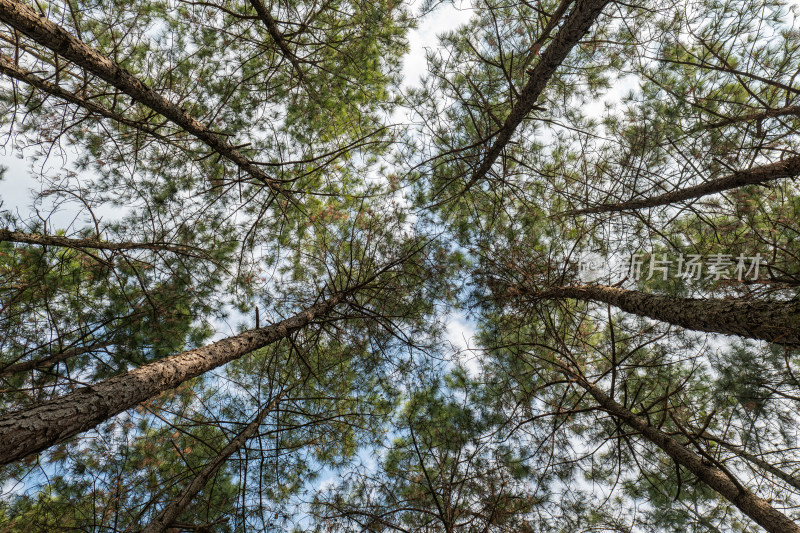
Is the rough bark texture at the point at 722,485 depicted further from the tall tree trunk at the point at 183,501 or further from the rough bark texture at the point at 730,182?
the tall tree trunk at the point at 183,501

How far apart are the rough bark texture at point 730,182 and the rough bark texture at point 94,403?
3700mm

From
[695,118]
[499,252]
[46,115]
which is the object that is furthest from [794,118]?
[46,115]

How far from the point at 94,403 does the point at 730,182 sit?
464cm

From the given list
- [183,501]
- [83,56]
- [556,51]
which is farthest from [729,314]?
[83,56]

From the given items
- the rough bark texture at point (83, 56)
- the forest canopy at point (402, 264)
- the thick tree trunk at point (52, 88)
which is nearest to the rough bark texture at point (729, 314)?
the forest canopy at point (402, 264)

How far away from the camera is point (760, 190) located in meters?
3.94

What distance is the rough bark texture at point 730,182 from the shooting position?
263 cm

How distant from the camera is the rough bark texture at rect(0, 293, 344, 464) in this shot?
1.46m

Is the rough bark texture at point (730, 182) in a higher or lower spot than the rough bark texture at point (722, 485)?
higher

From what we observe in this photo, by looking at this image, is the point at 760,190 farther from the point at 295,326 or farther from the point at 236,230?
the point at 236,230

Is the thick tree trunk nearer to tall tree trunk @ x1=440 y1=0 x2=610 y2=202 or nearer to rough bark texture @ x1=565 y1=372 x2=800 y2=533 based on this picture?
tall tree trunk @ x1=440 y1=0 x2=610 y2=202

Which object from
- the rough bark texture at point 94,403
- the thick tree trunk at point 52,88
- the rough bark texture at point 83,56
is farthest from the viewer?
the thick tree trunk at point 52,88

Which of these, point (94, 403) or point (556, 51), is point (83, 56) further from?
point (556, 51)

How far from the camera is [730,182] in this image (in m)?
2.92
